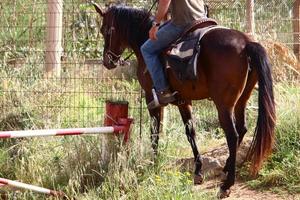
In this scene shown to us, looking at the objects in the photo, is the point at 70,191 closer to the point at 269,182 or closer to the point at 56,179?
the point at 56,179

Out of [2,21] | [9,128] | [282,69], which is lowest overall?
[9,128]

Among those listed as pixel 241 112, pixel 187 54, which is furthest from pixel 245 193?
pixel 187 54

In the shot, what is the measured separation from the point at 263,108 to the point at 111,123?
63.5 inches

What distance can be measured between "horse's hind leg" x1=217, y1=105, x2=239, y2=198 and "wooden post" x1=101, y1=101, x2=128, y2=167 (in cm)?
103

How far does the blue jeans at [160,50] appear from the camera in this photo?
6414 millimetres

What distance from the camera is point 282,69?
963cm

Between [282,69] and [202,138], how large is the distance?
8.32ft

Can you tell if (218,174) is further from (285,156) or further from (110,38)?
(110,38)

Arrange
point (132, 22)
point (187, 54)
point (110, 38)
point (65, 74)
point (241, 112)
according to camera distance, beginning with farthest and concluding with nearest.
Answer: point (65, 74)
point (110, 38)
point (132, 22)
point (241, 112)
point (187, 54)

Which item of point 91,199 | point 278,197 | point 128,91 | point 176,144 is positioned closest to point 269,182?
point 278,197

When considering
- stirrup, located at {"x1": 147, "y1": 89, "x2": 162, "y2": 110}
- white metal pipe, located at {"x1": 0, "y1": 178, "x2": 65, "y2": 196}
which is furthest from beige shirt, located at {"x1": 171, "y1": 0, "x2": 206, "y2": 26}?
white metal pipe, located at {"x1": 0, "y1": 178, "x2": 65, "y2": 196}

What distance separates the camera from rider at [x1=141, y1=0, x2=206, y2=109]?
20.8 feet

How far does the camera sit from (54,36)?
8820mm

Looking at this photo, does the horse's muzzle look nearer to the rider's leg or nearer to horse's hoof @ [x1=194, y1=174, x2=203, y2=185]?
the rider's leg
